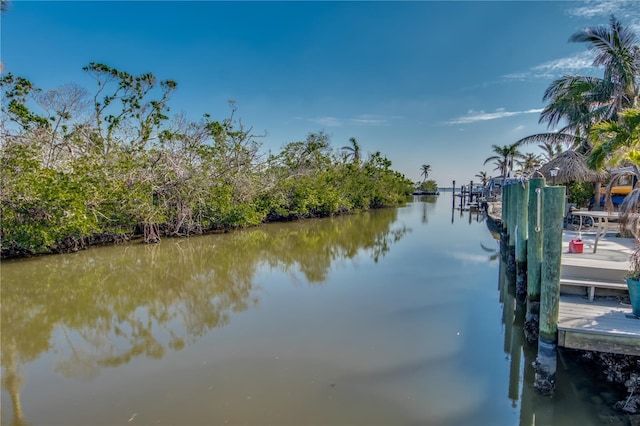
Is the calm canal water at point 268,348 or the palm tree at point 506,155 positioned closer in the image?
the calm canal water at point 268,348

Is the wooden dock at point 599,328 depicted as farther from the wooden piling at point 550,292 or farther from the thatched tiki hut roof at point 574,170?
the thatched tiki hut roof at point 574,170

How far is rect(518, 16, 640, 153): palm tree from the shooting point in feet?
39.5

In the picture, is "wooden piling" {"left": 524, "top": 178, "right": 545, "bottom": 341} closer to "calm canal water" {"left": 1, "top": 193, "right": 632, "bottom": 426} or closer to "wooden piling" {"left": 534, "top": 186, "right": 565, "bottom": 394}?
"wooden piling" {"left": 534, "top": 186, "right": 565, "bottom": 394}

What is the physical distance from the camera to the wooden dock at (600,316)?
355cm

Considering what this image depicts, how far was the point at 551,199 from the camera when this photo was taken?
396 cm

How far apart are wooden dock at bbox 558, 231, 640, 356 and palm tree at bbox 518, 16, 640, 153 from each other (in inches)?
364

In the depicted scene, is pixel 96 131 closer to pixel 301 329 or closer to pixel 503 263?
pixel 301 329

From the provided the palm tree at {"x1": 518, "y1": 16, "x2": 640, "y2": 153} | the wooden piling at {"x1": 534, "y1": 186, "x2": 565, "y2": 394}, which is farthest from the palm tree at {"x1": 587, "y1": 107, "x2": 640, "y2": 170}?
the palm tree at {"x1": 518, "y1": 16, "x2": 640, "y2": 153}

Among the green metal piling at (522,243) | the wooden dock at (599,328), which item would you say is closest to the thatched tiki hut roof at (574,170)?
the green metal piling at (522,243)

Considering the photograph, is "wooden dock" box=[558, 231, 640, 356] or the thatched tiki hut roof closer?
"wooden dock" box=[558, 231, 640, 356]

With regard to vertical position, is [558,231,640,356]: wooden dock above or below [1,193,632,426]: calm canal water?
above

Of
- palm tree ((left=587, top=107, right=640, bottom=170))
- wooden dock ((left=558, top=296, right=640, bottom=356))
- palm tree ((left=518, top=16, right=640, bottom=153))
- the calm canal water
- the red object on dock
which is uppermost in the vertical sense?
palm tree ((left=518, top=16, right=640, bottom=153))

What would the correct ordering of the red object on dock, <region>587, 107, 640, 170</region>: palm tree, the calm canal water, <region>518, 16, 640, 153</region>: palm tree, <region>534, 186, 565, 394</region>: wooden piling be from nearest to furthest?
the calm canal water, <region>534, 186, 565, 394</region>: wooden piling, <region>587, 107, 640, 170</region>: palm tree, the red object on dock, <region>518, 16, 640, 153</region>: palm tree

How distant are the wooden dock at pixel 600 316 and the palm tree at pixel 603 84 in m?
9.25
